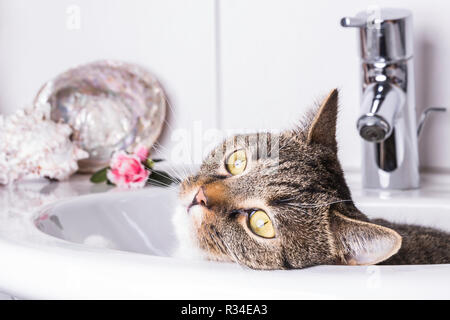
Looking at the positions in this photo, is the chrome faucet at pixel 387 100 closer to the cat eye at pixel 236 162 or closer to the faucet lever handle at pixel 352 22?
the faucet lever handle at pixel 352 22

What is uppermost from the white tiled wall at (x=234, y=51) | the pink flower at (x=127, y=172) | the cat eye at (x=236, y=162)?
the white tiled wall at (x=234, y=51)

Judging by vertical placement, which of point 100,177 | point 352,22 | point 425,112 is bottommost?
point 100,177

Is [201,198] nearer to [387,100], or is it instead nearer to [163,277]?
[163,277]

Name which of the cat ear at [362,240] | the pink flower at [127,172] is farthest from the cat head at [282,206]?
the pink flower at [127,172]

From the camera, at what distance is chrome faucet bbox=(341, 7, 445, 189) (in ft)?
2.49

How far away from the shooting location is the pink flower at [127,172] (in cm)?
91

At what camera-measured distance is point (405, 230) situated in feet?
2.17

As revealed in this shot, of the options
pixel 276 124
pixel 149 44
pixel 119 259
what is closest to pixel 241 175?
pixel 119 259

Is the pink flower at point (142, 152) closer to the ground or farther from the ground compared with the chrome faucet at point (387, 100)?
closer to the ground

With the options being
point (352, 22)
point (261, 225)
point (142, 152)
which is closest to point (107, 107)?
point (142, 152)

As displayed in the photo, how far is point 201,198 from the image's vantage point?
1.89 feet

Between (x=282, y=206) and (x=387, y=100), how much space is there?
325mm

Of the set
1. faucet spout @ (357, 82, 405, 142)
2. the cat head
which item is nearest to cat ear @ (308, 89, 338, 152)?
the cat head
